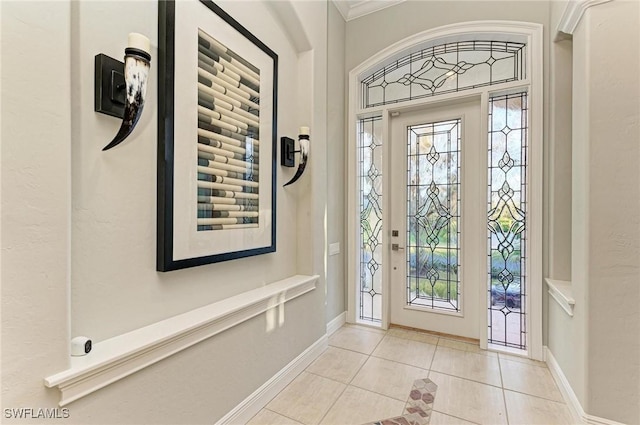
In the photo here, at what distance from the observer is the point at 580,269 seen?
1862 millimetres

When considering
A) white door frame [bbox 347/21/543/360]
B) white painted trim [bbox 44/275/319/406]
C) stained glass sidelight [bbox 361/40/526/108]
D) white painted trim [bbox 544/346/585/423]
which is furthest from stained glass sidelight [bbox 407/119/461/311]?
white painted trim [bbox 44/275/319/406]

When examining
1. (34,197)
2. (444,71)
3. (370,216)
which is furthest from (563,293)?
(34,197)

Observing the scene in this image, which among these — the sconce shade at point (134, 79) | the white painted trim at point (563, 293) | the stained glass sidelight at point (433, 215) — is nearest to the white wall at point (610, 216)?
the white painted trim at point (563, 293)

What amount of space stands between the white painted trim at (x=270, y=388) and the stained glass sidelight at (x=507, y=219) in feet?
5.39

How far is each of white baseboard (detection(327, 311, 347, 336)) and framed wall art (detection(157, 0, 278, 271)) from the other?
1308 millimetres

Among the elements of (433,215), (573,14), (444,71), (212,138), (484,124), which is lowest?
(433,215)

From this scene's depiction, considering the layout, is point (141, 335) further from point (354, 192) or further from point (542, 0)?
point (542, 0)

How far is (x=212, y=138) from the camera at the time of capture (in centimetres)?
173

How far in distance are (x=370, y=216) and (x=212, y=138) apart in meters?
2.03

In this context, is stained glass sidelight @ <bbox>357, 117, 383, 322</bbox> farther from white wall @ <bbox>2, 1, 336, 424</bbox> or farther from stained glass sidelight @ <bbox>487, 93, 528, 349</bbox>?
white wall @ <bbox>2, 1, 336, 424</bbox>

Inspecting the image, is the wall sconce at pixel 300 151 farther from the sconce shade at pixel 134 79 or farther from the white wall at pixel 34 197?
the white wall at pixel 34 197

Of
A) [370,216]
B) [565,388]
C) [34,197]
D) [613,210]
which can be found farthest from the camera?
[370,216]

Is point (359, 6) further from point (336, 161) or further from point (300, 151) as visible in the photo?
point (300, 151)

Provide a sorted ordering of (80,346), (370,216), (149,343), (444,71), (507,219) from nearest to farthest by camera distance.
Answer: (80,346) → (149,343) → (507,219) → (444,71) → (370,216)
